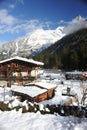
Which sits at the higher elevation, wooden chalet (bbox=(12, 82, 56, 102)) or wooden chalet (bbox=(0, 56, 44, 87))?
wooden chalet (bbox=(0, 56, 44, 87))

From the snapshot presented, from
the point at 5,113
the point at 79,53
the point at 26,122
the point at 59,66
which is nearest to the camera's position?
the point at 26,122

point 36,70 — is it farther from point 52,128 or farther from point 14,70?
point 52,128

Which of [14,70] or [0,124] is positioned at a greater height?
[14,70]

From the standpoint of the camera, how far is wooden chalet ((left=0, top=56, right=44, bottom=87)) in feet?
145

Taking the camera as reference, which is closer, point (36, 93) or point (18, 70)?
point (36, 93)

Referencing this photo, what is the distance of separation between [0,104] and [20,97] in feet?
30.8

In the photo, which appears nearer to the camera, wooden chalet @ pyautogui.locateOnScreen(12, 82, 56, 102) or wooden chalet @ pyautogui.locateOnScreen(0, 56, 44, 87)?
wooden chalet @ pyautogui.locateOnScreen(12, 82, 56, 102)

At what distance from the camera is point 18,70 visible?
45656 millimetres

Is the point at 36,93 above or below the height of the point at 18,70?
below

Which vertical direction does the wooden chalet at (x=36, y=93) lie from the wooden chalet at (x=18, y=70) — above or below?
below

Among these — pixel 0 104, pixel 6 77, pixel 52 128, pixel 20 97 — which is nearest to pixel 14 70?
pixel 6 77

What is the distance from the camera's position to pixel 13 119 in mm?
15852

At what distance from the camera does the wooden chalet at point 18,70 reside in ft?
145

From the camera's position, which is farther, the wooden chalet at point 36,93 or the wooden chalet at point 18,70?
the wooden chalet at point 18,70
